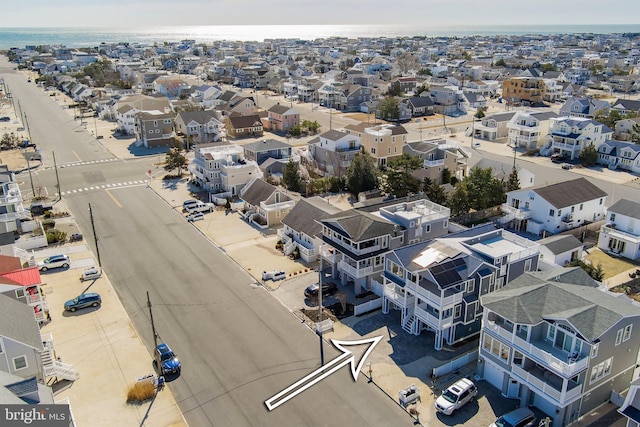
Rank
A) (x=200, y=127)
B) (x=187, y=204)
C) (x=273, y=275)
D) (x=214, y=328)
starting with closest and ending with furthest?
(x=214, y=328) < (x=273, y=275) < (x=187, y=204) < (x=200, y=127)

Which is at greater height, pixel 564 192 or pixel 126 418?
pixel 564 192

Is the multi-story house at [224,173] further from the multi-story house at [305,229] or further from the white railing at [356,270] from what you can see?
the white railing at [356,270]

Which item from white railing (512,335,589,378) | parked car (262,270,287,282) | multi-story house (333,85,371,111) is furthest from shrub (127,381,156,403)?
multi-story house (333,85,371,111)

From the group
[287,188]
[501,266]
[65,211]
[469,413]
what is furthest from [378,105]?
[469,413]

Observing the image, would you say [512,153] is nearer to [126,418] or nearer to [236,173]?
[236,173]

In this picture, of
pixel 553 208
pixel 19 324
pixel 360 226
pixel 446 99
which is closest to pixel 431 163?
pixel 553 208

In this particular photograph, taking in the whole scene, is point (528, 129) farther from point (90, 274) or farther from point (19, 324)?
point (19, 324)
